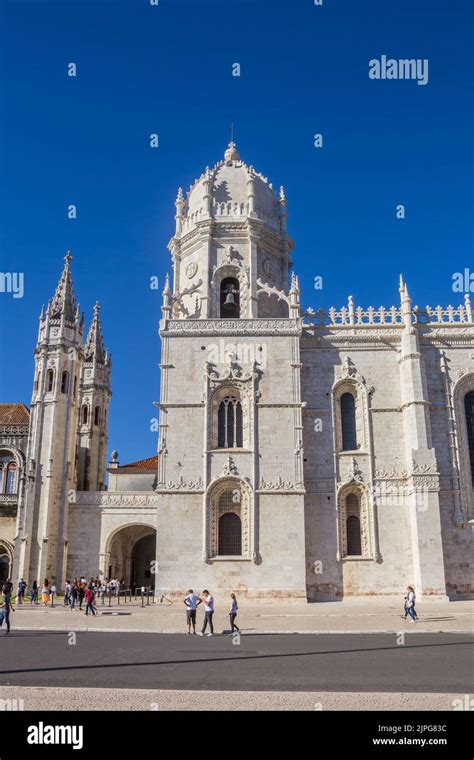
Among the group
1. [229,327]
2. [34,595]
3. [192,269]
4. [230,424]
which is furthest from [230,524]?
[192,269]

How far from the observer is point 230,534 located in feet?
106

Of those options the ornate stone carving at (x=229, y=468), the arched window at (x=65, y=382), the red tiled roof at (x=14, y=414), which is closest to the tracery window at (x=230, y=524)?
the ornate stone carving at (x=229, y=468)

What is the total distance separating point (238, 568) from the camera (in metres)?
31.3

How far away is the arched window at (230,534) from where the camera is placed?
32.1m

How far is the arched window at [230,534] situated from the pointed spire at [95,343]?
24.8m

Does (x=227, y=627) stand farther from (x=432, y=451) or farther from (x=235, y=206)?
(x=235, y=206)

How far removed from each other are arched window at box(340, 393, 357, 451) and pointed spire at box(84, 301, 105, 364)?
25.2 meters

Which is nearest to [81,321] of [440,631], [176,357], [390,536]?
[176,357]

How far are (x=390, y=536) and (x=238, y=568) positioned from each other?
25.7ft

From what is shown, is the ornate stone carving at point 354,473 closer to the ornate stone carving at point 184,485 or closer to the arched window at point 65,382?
the ornate stone carving at point 184,485

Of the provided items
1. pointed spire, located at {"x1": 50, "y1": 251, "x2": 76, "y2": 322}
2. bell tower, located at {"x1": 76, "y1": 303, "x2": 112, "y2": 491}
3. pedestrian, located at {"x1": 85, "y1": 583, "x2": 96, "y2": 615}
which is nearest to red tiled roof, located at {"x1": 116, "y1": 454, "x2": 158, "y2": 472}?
bell tower, located at {"x1": 76, "y1": 303, "x2": 112, "y2": 491}

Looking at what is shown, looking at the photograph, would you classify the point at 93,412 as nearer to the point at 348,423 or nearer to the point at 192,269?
the point at 192,269

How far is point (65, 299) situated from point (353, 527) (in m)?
24.5

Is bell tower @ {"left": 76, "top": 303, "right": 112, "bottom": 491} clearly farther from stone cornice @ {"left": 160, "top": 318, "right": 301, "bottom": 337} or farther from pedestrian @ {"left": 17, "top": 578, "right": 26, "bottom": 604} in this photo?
stone cornice @ {"left": 160, "top": 318, "right": 301, "bottom": 337}
